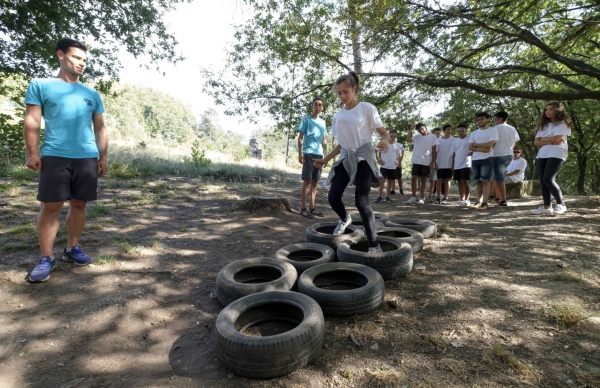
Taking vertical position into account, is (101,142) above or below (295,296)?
above

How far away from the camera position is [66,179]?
295 cm

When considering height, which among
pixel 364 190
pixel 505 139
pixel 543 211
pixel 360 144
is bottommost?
pixel 543 211

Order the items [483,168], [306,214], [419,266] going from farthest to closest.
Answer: [483,168] < [306,214] < [419,266]

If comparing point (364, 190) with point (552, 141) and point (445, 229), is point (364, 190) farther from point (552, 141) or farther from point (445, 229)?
point (552, 141)

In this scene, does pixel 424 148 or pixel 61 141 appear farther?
pixel 424 148

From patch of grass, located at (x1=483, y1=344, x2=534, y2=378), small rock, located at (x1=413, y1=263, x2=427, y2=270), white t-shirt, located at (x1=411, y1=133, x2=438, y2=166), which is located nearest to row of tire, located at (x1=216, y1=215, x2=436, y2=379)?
small rock, located at (x1=413, y1=263, x2=427, y2=270)

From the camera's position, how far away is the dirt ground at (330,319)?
1.83m

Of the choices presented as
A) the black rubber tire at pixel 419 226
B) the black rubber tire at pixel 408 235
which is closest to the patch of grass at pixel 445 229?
the black rubber tire at pixel 419 226

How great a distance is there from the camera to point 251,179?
1057cm

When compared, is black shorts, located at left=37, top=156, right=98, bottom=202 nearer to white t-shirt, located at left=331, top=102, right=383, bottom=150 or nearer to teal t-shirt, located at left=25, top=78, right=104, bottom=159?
teal t-shirt, located at left=25, top=78, right=104, bottom=159

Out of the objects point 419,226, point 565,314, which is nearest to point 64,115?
point 419,226

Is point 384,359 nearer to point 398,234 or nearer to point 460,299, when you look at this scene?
point 460,299

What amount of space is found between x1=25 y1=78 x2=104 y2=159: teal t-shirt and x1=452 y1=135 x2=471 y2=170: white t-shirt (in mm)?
6940

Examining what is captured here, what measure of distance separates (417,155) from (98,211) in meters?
6.73
